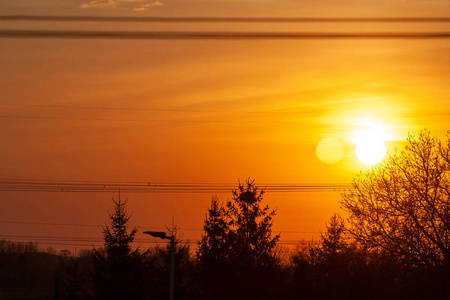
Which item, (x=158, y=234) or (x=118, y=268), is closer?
(x=158, y=234)

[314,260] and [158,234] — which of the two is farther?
[314,260]

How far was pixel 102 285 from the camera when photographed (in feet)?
144

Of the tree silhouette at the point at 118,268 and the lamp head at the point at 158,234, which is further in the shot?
the tree silhouette at the point at 118,268

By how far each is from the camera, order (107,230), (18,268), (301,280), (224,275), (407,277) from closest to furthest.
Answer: (407,277) < (301,280) < (224,275) < (107,230) < (18,268)

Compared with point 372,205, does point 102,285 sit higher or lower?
lower

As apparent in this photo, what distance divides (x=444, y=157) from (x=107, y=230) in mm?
23115

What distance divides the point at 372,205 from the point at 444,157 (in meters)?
4.94

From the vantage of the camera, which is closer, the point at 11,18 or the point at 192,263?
the point at 11,18

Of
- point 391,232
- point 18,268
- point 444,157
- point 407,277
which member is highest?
point 18,268

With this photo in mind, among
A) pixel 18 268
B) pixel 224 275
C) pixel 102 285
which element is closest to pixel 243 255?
pixel 224 275

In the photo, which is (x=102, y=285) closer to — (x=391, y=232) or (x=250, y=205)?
(x=250, y=205)

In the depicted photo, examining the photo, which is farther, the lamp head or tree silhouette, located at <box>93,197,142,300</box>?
tree silhouette, located at <box>93,197,142,300</box>

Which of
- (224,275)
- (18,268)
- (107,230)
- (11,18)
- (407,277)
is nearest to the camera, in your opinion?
(11,18)

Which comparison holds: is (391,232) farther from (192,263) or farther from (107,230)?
(107,230)
